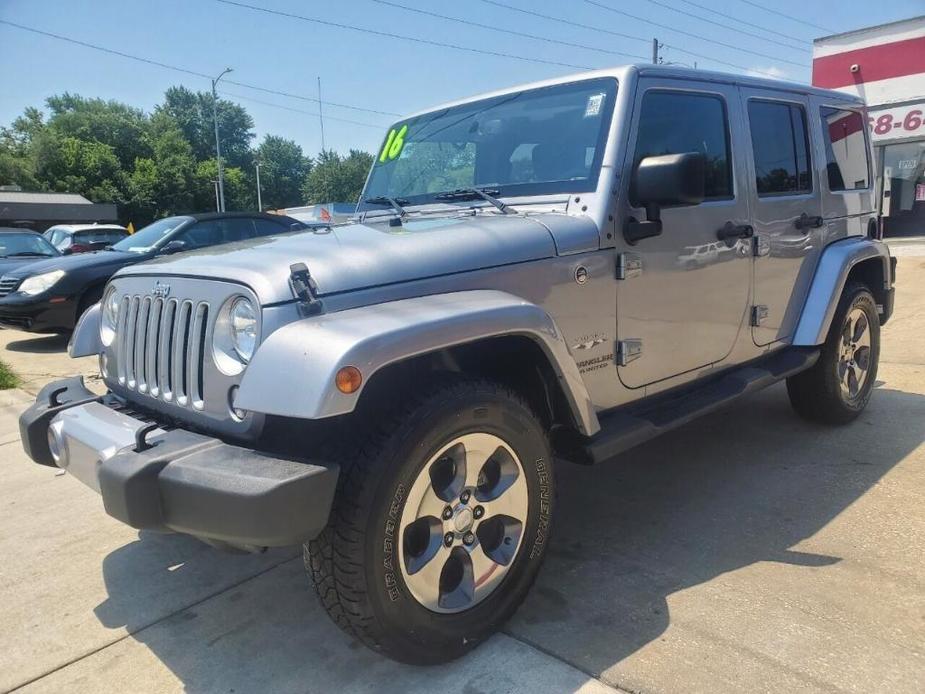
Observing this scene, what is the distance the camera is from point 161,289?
2477 mm

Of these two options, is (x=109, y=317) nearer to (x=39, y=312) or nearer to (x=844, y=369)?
(x=844, y=369)

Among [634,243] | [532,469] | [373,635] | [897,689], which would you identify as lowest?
[897,689]

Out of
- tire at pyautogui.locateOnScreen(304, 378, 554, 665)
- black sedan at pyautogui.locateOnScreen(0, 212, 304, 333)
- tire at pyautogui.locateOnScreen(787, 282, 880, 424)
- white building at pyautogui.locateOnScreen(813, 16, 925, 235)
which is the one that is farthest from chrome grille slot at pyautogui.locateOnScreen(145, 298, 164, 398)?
white building at pyautogui.locateOnScreen(813, 16, 925, 235)

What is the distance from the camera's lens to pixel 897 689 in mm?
2131

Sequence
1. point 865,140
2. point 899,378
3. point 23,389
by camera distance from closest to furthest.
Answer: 1. point 865,140
2. point 899,378
3. point 23,389

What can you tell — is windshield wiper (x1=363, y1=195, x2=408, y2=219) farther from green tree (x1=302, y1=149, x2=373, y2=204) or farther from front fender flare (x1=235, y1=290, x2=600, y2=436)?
green tree (x1=302, y1=149, x2=373, y2=204)

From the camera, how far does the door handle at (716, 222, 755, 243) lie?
3381 mm

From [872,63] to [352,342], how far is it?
16485mm

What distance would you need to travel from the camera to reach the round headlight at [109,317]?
2.87 m

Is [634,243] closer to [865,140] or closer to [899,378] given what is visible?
[865,140]

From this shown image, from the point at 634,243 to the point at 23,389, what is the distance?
5773 mm

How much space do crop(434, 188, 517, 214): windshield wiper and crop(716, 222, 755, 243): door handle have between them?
110 cm

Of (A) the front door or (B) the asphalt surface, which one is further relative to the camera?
(A) the front door

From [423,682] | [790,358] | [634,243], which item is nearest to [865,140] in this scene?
[790,358]
